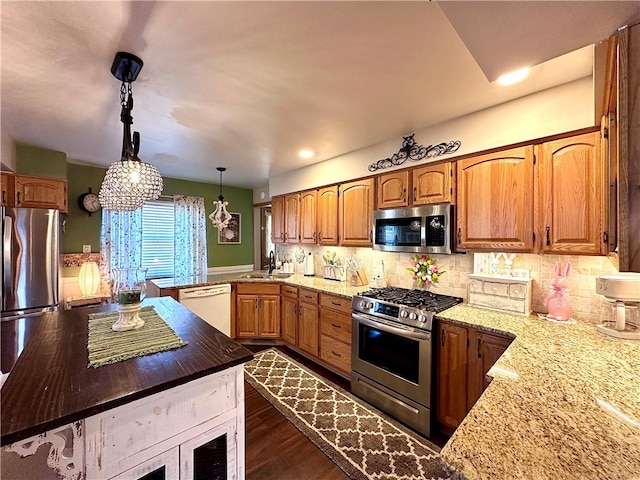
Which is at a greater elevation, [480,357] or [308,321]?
[480,357]

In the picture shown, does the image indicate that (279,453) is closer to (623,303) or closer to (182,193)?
(623,303)

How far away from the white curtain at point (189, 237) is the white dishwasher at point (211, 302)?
1.32 meters

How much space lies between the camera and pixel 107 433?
38.2 inches

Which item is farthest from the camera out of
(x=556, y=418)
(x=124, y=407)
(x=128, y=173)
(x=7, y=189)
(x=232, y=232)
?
(x=232, y=232)

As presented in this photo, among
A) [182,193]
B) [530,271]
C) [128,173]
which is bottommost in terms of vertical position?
[530,271]

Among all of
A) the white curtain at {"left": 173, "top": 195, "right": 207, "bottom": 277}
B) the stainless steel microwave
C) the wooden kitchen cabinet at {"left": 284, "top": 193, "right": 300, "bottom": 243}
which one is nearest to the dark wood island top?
the stainless steel microwave

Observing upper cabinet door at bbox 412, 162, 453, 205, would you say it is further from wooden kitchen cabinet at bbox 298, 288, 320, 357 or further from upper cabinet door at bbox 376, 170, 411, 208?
wooden kitchen cabinet at bbox 298, 288, 320, 357

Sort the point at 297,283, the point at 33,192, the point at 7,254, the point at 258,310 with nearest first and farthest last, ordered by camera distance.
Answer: the point at 7,254
the point at 33,192
the point at 297,283
the point at 258,310

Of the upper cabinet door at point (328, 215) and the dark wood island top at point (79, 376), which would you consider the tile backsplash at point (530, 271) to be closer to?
the upper cabinet door at point (328, 215)

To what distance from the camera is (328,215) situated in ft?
11.6

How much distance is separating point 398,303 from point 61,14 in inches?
103

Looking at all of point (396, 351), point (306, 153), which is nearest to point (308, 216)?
point (306, 153)

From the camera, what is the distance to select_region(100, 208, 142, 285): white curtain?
153 inches

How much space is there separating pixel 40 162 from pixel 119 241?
131 cm
